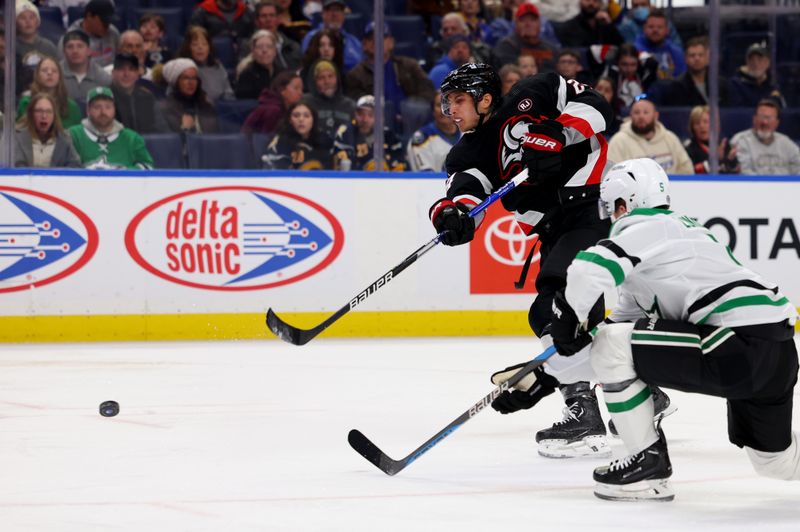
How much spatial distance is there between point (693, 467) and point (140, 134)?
403 cm

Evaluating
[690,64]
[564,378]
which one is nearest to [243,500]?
[564,378]

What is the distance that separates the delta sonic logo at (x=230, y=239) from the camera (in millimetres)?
6820

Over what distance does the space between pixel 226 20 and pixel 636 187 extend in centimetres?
461

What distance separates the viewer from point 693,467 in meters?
3.57

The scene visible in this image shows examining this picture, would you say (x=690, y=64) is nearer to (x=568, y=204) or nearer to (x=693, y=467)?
(x=568, y=204)

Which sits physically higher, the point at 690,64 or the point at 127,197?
the point at 690,64

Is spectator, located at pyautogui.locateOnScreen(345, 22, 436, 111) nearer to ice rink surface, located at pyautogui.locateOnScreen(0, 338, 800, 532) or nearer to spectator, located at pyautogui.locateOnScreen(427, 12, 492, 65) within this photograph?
spectator, located at pyautogui.locateOnScreen(427, 12, 492, 65)

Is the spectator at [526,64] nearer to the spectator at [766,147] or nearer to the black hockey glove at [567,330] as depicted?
the spectator at [766,147]

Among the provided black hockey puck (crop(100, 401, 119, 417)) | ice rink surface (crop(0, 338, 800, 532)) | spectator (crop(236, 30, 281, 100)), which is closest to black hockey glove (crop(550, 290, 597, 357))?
ice rink surface (crop(0, 338, 800, 532))

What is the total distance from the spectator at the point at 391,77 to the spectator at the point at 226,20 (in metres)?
0.65

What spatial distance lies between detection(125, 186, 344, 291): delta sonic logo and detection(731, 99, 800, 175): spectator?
247cm

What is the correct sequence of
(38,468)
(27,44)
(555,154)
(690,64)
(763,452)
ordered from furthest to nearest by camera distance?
(690,64), (27,44), (555,154), (38,468), (763,452)

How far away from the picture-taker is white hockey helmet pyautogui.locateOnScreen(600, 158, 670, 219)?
3113 mm

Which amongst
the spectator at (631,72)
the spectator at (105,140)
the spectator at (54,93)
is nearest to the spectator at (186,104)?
the spectator at (105,140)
